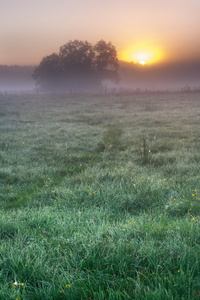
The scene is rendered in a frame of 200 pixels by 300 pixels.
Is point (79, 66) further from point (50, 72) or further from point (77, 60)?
point (50, 72)

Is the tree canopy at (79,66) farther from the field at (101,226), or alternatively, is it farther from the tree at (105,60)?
the field at (101,226)

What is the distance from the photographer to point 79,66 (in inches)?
2899

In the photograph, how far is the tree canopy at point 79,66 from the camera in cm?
7225

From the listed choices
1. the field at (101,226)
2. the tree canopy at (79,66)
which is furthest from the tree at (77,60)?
the field at (101,226)

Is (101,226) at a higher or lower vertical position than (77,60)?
lower

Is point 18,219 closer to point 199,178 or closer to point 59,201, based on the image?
point 59,201

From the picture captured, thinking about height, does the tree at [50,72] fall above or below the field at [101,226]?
above

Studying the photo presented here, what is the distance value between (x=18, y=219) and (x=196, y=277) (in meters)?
3.19

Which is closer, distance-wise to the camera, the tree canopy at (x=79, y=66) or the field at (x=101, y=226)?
the field at (x=101, y=226)

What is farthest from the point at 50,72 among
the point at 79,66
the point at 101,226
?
the point at 101,226

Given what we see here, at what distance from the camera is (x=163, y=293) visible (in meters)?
2.51

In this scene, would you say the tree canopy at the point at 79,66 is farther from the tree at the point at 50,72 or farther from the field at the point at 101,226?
the field at the point at 101,226

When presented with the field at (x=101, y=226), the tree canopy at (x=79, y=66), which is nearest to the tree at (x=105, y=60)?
the tree canopy at (x=79, y=66)

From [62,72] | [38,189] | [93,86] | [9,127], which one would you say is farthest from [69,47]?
[38,189]
